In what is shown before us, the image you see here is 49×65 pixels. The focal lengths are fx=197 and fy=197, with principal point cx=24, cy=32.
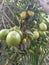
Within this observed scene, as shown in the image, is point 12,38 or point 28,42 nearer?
point 12,38

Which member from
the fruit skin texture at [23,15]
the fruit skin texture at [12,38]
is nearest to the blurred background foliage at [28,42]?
the fruit skin texture at [23,15]

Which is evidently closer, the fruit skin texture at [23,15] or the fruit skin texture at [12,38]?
the fruit skin texture at [12,38]

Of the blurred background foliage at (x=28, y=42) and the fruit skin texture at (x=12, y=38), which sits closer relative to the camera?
the fruit skin texture at (x=12, y=38)

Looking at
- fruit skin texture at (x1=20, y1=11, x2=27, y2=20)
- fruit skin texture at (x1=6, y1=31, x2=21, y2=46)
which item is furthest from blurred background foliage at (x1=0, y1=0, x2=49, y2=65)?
fruit skin texture at (x1=6, y1=31, x2=21, y2=46)

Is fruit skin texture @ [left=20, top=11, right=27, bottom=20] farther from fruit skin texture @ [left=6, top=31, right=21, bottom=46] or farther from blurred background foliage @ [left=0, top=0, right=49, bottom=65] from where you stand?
fruit skin texture @ [left=6, top=31, right=21, bottom=46]

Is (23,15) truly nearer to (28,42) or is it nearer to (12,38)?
(28,42)

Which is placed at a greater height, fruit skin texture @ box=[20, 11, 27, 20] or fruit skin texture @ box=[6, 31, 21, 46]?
fruit skin texture @ box=[20, 11, 27, 20]

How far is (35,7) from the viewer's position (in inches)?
41.6

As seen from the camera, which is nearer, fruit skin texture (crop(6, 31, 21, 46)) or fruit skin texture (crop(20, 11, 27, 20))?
fruit skin texture (crop(6, 31, 21, 46))

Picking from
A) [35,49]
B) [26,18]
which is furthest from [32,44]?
[26,18]

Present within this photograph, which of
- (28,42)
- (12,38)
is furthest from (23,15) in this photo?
(12,38)

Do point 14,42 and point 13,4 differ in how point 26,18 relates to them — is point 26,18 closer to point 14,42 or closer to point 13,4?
point 13,4

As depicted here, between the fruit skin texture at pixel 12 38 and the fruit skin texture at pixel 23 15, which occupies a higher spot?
the fruit skin texture at pixel 23 15

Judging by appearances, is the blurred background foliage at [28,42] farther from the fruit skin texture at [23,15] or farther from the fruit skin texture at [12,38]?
the fruit skin texture at [12,38]
